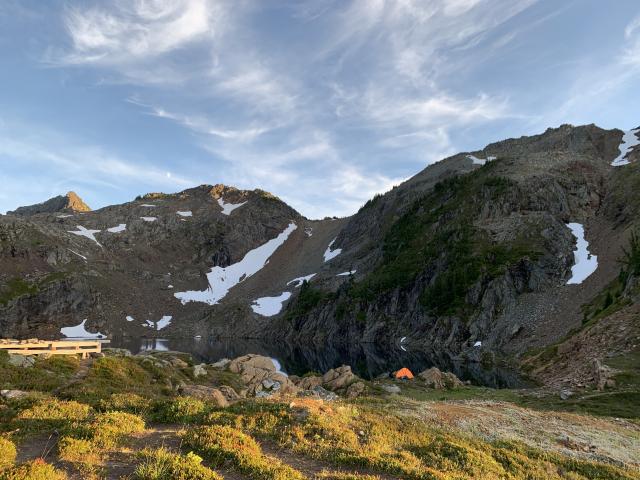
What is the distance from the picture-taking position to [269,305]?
14438 cm

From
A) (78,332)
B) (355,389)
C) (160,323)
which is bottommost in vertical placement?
(78,332)

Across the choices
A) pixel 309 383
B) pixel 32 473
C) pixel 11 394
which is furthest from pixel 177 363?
pixel 32 473

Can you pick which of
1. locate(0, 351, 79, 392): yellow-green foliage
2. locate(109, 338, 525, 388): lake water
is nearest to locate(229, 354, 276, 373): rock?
locate(109, 338, 525, 388): lake water

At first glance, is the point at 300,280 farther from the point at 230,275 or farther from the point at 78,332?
the point at 78,332

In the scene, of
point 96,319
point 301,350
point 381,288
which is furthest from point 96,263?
point 381,288

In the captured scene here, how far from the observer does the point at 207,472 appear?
30.1 ft

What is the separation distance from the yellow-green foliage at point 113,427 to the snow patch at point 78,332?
130209mm

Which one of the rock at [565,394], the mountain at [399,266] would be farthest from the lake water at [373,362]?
the rock at [565,394]

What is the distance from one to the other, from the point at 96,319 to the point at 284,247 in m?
82.8

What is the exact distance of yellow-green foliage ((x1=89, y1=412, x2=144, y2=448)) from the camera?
1138cm

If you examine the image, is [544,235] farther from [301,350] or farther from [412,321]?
[301,350]

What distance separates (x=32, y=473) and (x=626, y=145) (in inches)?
6848

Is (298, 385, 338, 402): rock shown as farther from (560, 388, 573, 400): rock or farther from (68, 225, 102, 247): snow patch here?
(68, 225, 102, 247): snow patch

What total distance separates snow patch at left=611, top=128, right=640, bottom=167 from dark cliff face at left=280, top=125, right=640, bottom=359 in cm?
238
